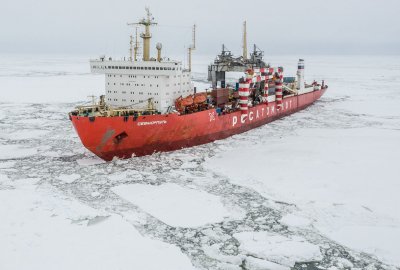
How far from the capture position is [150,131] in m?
12.2

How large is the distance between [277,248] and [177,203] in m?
2.75

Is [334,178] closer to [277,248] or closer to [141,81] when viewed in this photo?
[277,248]

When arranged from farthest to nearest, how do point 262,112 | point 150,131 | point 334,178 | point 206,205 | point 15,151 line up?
point 262,112
point 15,151
point 150,131
point 334,178
point 206,205

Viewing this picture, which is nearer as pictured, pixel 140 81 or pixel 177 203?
pixel 177 203

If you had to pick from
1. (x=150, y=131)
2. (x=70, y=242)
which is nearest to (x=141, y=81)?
(x=150, y=131)

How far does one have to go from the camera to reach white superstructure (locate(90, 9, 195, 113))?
13508 mm

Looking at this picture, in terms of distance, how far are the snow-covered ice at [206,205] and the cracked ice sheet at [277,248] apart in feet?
0.06

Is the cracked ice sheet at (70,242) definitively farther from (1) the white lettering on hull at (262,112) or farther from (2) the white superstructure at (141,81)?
(1) the white lettering on hull at (262,112)

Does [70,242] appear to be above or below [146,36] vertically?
below

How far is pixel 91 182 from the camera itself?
392 inches

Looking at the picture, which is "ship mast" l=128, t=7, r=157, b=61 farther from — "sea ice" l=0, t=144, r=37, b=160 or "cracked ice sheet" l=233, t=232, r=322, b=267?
"cracked ice sheet" l=233, t=232, r=322, b=267

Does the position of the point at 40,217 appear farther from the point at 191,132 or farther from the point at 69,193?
the point at 191,132

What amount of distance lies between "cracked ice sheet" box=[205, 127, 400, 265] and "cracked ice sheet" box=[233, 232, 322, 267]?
727 mm

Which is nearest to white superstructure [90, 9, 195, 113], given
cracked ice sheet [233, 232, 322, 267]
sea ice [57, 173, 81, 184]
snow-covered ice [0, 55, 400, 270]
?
snow-covered ice [0, 55, 400, 270]
